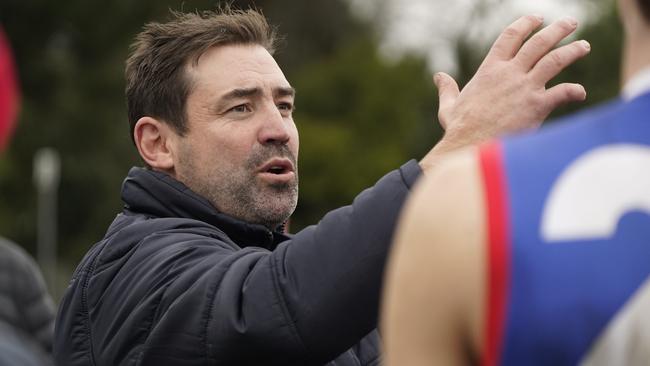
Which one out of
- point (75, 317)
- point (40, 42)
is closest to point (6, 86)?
point (75, 317)

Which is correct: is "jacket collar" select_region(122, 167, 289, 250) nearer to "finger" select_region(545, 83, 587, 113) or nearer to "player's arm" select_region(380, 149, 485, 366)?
Result: "finger" select_region(545, 83, 587, 113)

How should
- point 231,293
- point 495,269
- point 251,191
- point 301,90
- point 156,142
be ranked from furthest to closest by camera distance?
point 301,90 → point 156,142 → point 251,191 → point 231,293 → point 495,269

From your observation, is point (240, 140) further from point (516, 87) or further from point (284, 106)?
point (516, 87)

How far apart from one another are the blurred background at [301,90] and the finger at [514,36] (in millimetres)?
18747

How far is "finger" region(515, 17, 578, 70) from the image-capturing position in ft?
9.85

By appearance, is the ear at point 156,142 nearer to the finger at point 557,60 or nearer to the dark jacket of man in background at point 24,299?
the dark jacket of man in background at point 24,299

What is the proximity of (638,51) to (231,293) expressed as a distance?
1671 millimetres

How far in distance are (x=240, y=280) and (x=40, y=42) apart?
3312 cm

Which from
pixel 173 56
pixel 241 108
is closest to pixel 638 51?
pixel 241 108

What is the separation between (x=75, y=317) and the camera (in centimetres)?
397

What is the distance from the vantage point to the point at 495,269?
6.01 ft

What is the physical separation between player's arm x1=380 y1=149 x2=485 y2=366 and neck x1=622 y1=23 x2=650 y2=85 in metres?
0.28

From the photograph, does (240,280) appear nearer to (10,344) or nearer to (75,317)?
(75,317)

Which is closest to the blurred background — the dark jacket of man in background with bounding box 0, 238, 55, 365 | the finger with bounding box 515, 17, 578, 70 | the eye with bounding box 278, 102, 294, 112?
the dark jacket of man in background with bounding box 0, 238, 55, 365
